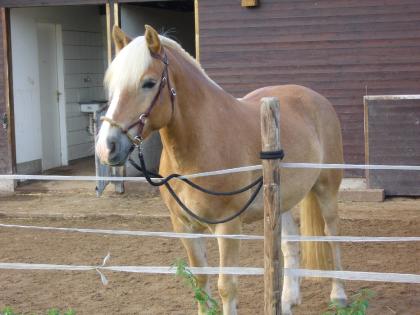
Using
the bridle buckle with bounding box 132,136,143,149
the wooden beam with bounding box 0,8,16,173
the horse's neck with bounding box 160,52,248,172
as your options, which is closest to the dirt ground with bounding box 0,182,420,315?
the wooden beam with bounding box 0,8,16,173

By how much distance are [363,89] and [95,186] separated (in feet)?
12.0

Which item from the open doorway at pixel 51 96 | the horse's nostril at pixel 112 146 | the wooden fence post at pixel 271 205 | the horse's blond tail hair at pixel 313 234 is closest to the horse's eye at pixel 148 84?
the horse's nostril at pixel 112 146

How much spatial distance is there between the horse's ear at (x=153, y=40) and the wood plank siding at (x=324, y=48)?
5481 mm

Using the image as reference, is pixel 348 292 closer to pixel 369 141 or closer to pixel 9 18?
pixel 369 141

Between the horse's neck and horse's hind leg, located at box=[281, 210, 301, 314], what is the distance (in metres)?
1.31

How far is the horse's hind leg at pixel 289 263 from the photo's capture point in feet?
16.7

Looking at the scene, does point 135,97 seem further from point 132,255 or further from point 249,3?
point 249,3

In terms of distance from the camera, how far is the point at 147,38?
3865 mm

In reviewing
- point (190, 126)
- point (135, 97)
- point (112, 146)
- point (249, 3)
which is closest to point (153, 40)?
point (135, 97)

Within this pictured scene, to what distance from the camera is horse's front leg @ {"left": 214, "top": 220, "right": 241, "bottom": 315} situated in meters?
4.11

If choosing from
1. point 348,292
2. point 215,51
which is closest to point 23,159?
point 215,51

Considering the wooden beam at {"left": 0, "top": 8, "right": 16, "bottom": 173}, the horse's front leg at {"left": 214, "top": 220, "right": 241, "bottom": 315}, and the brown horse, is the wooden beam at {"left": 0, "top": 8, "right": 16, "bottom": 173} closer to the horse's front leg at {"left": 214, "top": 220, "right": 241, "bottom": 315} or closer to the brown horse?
the brown horse

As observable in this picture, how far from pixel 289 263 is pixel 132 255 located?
1787 millimetres

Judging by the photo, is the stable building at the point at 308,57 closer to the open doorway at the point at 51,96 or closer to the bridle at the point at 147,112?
the open doorway at the point at 51,96
